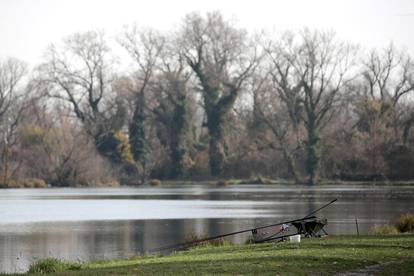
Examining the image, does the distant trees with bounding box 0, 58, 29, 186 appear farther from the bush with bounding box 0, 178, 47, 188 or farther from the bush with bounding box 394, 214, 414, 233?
the bush with bounding box 394, 214, 414, 233

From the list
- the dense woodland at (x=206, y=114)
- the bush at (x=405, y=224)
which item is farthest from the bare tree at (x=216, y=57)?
the bush at (x=405, y=224)

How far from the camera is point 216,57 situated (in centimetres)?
10725

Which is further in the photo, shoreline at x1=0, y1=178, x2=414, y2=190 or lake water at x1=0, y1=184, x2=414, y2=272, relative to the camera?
shoreline at x1=0, y1=178, x2=414, y2=190

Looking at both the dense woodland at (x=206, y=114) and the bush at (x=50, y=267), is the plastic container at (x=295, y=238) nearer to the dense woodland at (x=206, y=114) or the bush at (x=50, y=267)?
the bush at (x=50, y=267)

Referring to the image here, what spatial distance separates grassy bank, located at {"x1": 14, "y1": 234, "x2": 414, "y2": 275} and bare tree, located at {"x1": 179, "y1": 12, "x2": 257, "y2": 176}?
79.5 m

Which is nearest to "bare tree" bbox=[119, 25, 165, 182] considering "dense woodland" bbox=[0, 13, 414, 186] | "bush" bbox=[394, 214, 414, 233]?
"dense woodland" bbox=[0, 13, 414, 186]

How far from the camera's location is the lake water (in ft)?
116

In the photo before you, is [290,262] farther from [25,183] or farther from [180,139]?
[180,139]

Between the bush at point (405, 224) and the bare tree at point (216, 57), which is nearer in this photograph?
the bush at point (405, 224)

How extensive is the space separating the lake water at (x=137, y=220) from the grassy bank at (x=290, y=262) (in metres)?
6.16

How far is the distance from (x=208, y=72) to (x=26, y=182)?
2257cm

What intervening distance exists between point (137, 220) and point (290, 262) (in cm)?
2925

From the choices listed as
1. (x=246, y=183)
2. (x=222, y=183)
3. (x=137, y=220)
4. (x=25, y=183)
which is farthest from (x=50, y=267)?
(x=246, y=183)

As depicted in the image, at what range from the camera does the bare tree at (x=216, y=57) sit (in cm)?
10588
